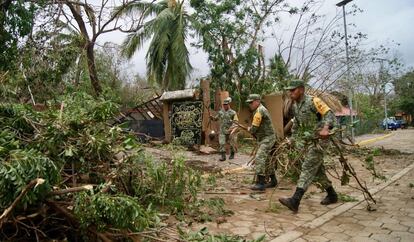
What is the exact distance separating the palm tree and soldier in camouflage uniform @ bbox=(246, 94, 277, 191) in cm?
1336

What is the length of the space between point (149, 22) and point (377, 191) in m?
16.5

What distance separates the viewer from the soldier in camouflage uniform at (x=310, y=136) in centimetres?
515

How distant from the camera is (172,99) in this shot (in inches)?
555

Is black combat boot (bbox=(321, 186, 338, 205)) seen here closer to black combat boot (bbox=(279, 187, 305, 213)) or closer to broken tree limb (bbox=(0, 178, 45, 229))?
black combat boot (bbox=(279, 187, 305, 213))

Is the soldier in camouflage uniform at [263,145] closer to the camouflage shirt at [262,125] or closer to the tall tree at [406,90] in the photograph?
the camouflage shirt at [262,125]

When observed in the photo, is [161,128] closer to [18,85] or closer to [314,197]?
[18,85]

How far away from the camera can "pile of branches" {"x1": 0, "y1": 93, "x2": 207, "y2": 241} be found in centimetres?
294

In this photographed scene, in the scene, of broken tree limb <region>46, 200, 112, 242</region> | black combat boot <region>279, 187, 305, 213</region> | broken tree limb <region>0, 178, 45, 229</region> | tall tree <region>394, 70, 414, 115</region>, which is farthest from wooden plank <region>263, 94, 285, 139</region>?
tall tree <region>394, 70, 414, 115</region>

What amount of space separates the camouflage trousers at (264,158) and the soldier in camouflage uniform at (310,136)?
103 centimetres

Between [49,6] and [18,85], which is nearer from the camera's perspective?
[18,85]

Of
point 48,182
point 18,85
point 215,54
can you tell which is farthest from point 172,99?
point 48,182

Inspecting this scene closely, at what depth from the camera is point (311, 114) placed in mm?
5473

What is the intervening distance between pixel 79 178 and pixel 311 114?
3236 millimetres

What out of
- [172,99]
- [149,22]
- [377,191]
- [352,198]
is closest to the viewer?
[352,198]
